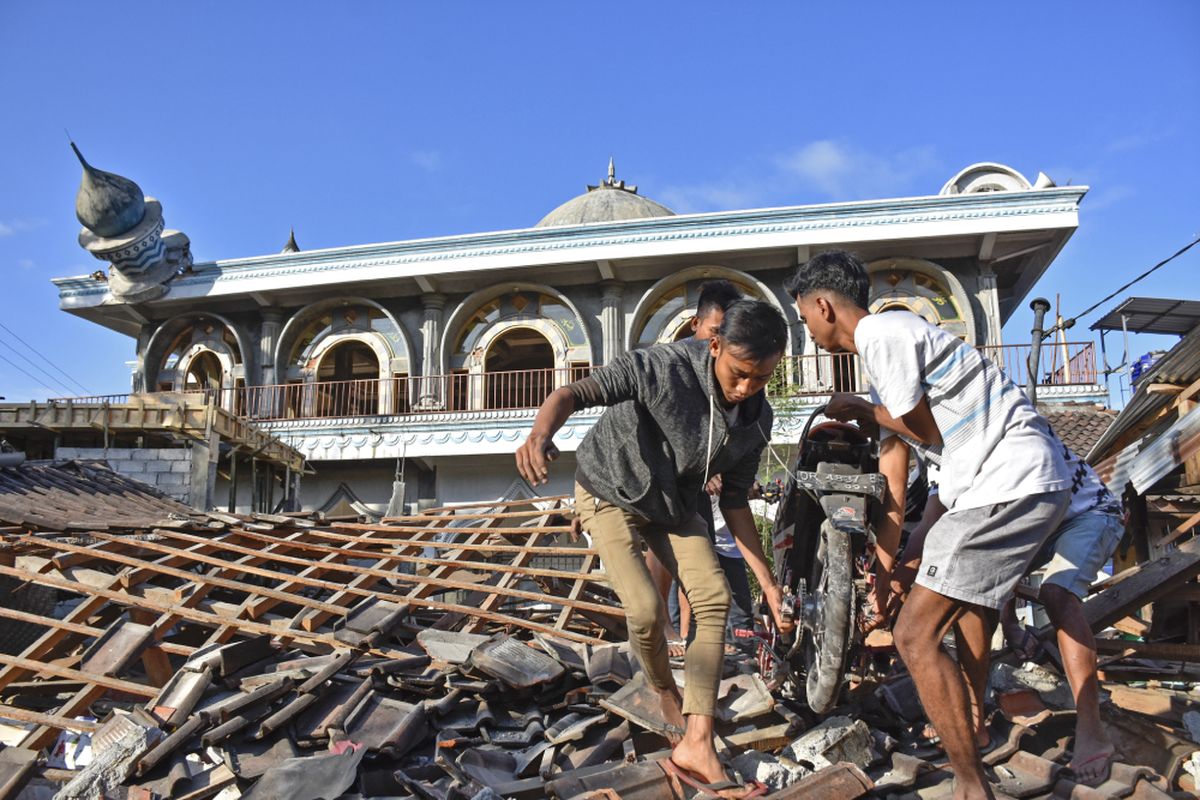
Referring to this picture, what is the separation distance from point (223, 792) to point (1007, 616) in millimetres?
3107

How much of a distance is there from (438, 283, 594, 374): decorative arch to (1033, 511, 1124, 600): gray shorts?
1334 cm

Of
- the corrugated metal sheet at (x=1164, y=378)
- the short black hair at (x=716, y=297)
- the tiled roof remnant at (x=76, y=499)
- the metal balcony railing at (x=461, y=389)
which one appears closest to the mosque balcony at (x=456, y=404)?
the metal balcony railing at (x=461, y=389)

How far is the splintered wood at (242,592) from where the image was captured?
14.1ft

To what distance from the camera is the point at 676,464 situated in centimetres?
307

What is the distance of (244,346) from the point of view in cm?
1752

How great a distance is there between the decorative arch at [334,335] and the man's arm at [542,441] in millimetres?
14515

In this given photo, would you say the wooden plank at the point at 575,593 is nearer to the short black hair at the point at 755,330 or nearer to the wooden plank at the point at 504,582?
the wooden plank at the point at 504,582

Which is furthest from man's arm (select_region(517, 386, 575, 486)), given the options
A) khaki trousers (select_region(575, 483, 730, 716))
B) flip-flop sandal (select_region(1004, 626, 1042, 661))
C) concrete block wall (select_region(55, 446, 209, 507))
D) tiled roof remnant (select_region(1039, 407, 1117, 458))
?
tiled roof remnant (select_region(1039, 407, 1117, 458))

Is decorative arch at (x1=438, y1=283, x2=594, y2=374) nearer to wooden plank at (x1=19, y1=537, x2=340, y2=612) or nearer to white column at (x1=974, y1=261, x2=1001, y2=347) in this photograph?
white column at (x1=974, y1=261, x2=1001, y2=347)

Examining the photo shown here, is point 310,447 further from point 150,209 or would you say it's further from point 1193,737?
point 1193,737

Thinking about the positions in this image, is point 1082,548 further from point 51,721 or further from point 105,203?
point 105,203

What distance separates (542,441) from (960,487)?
123cm

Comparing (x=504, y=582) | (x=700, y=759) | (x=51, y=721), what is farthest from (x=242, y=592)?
(x=700, y=759)

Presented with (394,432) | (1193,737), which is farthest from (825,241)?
(1193,737)
